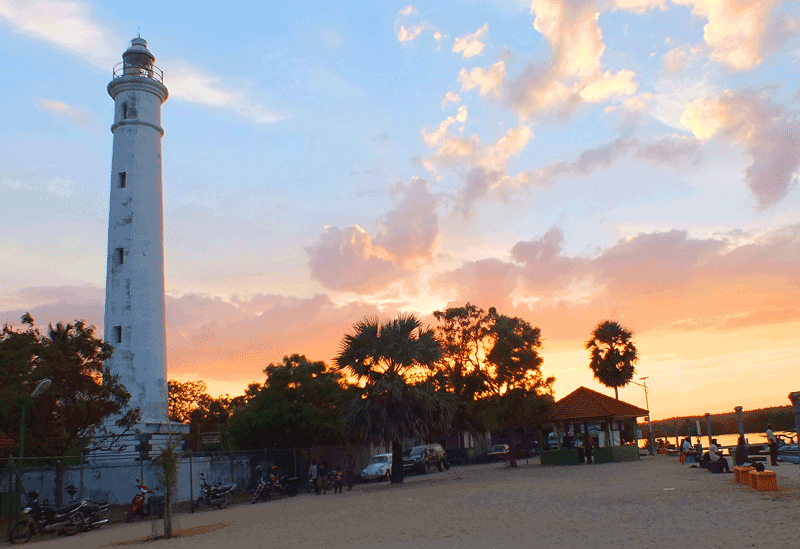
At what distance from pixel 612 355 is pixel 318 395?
26.7m

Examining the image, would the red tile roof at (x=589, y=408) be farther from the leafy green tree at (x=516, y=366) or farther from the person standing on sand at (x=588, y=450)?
the leafy green tree at (x=516, y=366)

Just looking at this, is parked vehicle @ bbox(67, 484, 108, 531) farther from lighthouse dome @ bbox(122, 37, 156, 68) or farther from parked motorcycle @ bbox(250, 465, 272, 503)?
lighthouse dome @ bbox(122, 37, 156, 68)

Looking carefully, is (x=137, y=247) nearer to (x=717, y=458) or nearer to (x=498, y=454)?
(x=717, y=458)

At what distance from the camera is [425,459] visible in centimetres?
4322

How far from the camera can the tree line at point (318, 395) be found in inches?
1000

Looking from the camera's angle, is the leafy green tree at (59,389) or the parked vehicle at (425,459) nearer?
the leafy green tree at (59,389)

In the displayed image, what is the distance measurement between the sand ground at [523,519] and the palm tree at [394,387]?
14.2 ft

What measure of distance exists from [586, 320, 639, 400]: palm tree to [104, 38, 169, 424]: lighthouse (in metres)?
35.8

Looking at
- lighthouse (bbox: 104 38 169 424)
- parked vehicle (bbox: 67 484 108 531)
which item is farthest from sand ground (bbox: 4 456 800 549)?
lighthouse (bbox: 104 38 169 424)

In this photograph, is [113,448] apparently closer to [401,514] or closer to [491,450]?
[401,514]

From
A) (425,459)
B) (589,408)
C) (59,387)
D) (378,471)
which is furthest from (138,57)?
(589,408)

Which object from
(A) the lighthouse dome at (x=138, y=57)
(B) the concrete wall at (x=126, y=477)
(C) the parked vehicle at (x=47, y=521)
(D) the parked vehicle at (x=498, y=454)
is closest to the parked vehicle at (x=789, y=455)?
(D) the parked vehicle at (x=498, y=454)

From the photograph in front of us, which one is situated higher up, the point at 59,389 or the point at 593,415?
the point at 59,389

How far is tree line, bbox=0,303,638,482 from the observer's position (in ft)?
83.3
